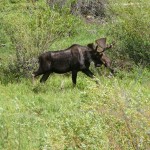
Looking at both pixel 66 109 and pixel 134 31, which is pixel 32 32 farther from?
pixel 66 109

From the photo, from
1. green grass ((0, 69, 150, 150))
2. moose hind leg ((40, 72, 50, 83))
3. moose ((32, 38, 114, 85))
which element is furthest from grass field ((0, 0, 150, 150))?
moose ((32, 38, 114, 85))

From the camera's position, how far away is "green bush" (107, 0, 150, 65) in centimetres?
1678

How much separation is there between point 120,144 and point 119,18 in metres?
11.5

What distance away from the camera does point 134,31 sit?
17.0 metres

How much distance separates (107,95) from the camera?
6.73 meters

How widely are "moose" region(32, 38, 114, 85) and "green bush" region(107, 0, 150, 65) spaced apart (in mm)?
3206

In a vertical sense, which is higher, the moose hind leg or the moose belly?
the moose belly

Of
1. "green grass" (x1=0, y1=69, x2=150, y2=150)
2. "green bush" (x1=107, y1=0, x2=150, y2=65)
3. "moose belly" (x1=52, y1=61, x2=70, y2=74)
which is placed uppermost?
"green grass" (x1=0, y1=69, x2=150, y2=150)

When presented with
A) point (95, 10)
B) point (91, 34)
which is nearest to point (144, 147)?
point (91, 34)

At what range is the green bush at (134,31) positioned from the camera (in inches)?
661

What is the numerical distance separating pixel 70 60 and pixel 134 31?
420 cm

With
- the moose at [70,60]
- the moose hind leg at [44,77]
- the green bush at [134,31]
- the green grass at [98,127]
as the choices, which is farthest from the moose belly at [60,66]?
the green grass at [98,127]

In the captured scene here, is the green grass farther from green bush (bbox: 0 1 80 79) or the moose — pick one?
green bush (bbox: 0 1 80 79)

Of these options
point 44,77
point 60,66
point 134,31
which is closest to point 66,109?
point 60,66
